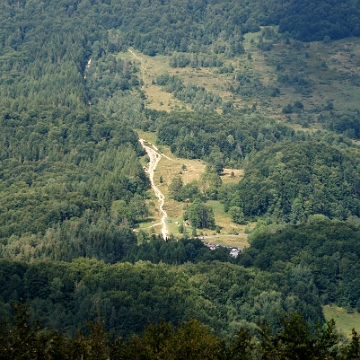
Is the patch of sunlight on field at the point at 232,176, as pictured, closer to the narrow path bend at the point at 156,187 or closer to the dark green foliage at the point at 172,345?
the narrow path bend at the point at 156,187

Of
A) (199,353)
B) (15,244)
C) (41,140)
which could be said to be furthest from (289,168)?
(199,353)

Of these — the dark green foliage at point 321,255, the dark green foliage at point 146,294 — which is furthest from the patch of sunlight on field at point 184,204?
the dark green foliage at point 146,294

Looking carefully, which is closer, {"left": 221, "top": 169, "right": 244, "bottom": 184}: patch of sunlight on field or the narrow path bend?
the narrow path bend

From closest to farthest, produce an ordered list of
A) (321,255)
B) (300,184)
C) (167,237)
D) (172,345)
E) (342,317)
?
(172,345) < (342,317) < (321,255) < (167,237) < (300,184)

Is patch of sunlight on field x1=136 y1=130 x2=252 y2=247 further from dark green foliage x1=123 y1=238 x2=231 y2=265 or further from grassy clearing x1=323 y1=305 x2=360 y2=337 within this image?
grassy clearing x1=323 y1=305 x2=360 y2=337

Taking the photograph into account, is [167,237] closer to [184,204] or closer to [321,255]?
[184,204]

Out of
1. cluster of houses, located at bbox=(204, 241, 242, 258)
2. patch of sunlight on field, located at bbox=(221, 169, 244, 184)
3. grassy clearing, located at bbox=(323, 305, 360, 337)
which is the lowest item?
patch of sunlight on field, located at bbox=(221, 169, 244, 184)

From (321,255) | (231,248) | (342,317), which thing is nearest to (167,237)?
(231,248)

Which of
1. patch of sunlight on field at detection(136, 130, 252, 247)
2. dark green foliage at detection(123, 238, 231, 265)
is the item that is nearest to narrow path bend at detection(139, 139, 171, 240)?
patch of sunlight on field at detection(136, 130, 252, 247)

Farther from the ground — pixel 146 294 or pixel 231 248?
pixel 146 294

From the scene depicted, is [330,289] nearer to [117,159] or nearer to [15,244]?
[15,244]
